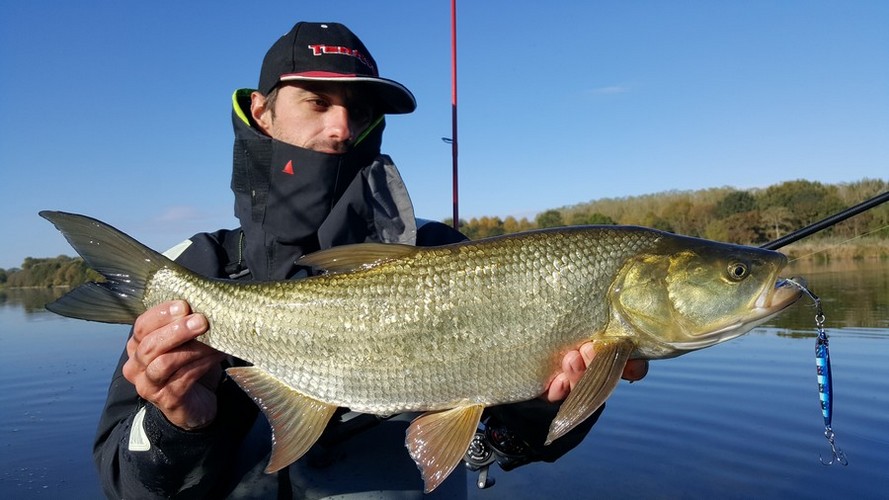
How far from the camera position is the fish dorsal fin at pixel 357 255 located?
2822 millimetres

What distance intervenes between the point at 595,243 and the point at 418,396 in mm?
1054

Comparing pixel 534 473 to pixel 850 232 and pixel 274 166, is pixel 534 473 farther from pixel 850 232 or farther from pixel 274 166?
pixel 850 232

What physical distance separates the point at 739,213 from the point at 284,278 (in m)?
35.8

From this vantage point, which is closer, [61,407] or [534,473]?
[534,473]

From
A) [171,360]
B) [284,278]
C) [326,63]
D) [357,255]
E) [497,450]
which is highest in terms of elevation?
[326,63]

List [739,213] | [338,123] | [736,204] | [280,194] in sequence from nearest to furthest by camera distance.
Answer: [280,194] < [338,123] < [739,213] < [736,204]

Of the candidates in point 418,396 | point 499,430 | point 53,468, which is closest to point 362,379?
point 418,396

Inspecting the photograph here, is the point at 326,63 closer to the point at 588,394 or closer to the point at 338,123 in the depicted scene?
the point at 338,123

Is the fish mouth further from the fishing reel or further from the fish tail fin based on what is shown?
the fish tail fin

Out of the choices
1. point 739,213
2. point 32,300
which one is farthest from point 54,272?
point 739,213

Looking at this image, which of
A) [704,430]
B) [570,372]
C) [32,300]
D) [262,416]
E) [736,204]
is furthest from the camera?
[32,300]

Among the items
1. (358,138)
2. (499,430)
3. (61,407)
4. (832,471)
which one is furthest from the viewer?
(61,407)

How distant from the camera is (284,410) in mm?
2768

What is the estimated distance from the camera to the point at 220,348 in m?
2.75
